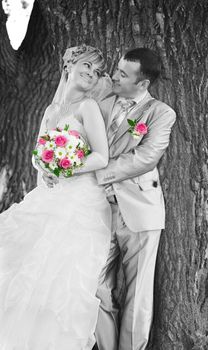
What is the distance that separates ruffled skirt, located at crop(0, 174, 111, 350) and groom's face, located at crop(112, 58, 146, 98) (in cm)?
72

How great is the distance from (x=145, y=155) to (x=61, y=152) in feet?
2.11

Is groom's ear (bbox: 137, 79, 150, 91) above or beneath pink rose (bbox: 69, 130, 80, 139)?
above

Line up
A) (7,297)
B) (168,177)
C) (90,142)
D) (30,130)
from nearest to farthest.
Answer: (7,297) → (90,142) → (168,177) → (30,130)

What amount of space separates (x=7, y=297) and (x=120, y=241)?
39.4 inches

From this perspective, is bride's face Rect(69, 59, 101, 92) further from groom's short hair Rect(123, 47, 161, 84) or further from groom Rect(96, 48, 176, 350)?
groom's short hair Rect(123, 47, 161, 84)

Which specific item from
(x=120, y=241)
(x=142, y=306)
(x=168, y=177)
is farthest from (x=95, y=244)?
(x=168, y=177)

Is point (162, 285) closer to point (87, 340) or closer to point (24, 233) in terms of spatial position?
point (87, 340)

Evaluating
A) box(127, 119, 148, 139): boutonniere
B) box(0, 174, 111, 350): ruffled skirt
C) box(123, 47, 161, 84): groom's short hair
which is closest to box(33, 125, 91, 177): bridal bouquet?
box(0, 174, 111, 350): ruffled skirt

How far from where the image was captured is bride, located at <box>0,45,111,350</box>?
426 centimetres

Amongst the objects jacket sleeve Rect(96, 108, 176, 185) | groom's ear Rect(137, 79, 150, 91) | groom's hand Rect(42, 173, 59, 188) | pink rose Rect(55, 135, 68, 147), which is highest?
groom's ear Rect(137, 79, 150, 91)

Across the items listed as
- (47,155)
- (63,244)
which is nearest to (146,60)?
(47,155)

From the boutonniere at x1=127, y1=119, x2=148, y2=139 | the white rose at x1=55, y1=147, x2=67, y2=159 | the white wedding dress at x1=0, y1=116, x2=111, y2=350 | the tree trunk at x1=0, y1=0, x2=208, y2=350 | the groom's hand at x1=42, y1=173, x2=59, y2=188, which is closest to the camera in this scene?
the white wedding dress at x1=0, y1=116, x2=111, y2=350

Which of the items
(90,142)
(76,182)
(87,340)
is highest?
(90,142)

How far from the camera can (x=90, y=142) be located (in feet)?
15.3
